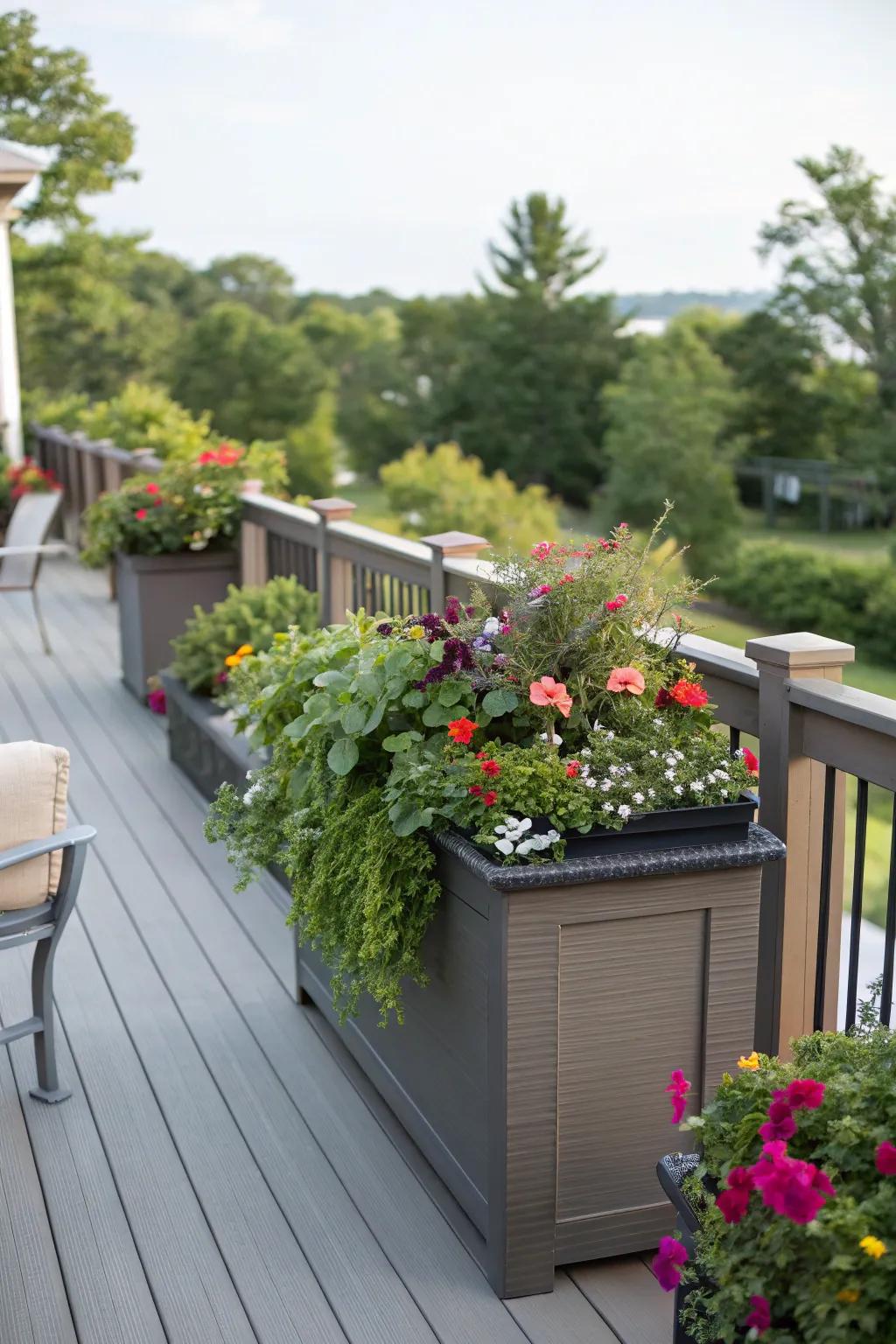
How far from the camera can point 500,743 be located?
100 inches

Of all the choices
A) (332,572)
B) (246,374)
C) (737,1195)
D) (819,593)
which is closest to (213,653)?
(332,572)

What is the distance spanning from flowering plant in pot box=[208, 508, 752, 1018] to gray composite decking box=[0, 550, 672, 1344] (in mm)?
421

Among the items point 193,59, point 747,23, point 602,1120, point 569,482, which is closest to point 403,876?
point 602,1120

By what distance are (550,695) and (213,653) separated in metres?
3.20

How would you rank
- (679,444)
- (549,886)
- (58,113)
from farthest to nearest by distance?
1. (679,444)
2. (58,113)
3. (549,886)

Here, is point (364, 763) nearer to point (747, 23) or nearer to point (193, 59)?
point (193, 59)

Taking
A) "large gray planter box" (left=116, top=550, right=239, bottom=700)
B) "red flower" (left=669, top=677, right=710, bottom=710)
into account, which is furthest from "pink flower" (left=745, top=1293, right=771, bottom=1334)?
"large gray planter box" (left=116, top=550, right=239, bottom=700)

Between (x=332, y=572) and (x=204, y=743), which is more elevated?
(x=332, y=572)

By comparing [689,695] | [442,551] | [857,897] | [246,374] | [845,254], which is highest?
[845,254]

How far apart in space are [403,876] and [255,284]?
2414 inches

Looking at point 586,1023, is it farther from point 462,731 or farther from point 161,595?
point 161,595

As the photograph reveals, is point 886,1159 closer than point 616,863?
Yes

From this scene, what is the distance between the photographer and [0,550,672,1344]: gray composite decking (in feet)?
7.46

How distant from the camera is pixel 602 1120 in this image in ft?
7.66
